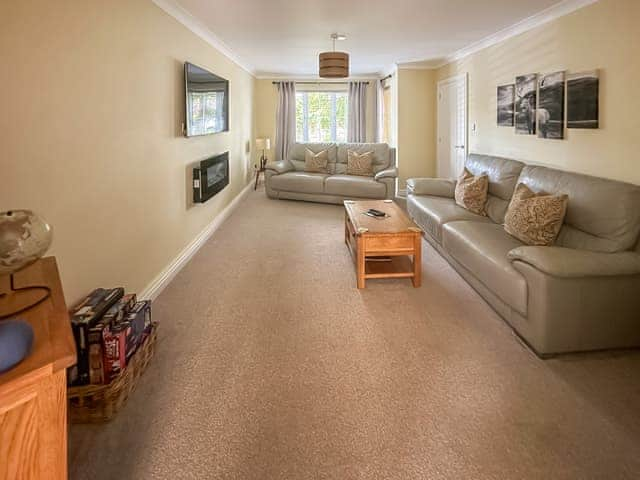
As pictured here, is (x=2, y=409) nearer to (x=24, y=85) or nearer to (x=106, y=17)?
(x=24, y=85)

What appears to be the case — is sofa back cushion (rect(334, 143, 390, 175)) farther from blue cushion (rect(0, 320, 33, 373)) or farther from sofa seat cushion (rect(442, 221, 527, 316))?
blue cushion (rect(0, 320, 33, 373))

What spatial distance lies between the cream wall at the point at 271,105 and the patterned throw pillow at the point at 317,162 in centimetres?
194

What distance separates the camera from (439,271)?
4.11m

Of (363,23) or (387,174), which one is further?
(387,174)

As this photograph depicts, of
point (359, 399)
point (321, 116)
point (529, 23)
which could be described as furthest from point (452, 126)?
point (359, 399)

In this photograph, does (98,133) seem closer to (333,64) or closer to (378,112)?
(333,64)

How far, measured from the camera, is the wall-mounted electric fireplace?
183 inches

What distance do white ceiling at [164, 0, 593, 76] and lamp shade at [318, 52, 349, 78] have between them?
279 mm

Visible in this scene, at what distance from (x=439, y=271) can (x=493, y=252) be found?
1.03 metres

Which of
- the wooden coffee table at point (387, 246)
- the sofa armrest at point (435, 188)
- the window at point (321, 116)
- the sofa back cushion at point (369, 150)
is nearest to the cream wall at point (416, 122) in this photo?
the sofa back cushion at point (369, 150)

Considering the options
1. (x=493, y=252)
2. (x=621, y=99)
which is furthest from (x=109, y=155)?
(x=621, y=99)

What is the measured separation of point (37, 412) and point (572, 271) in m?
2.43

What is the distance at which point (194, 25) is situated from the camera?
14.9ft

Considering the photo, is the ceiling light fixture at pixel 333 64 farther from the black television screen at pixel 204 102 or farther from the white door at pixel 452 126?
the white door at pixel 452 126
